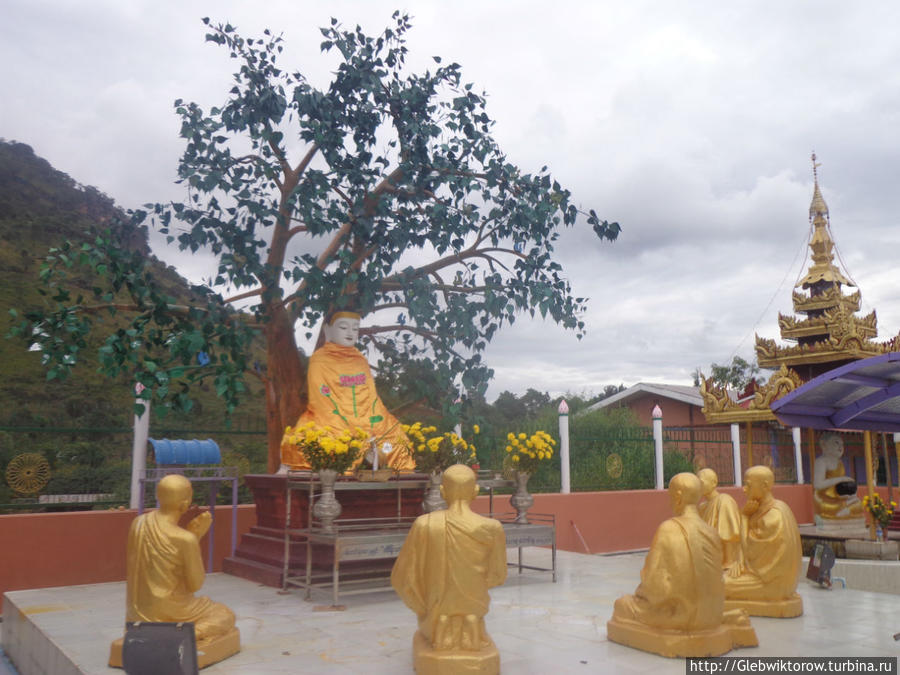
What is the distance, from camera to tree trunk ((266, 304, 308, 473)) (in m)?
8.60

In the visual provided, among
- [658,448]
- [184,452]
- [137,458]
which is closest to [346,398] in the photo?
[184,452]

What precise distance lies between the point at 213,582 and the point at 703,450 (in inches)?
414

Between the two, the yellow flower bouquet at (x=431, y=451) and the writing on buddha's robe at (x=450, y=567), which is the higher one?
the yellow flower bouquet at (x=431, y=451)

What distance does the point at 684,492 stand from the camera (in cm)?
436

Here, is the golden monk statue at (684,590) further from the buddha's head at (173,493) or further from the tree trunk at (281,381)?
the tree trunk at (281,381)

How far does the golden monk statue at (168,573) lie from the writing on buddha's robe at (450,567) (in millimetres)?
1250

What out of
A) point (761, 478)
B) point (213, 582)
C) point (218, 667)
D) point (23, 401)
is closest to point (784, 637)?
point (761, 478)

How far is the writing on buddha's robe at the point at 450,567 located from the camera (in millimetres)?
3861

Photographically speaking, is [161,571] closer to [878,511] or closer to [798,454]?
[878,511]

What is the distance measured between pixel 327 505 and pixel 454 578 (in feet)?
8.14

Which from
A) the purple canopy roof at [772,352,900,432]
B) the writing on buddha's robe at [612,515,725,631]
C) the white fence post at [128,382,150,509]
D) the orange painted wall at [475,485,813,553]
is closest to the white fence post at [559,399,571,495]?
the orange painted wall at [475,485,813,553]

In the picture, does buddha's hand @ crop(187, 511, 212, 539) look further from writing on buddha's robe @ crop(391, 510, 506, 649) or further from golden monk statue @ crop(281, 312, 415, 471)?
golden monk statue @ crop(281, 312, 415, 471)

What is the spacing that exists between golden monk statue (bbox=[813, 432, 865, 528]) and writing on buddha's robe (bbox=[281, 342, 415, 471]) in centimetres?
752

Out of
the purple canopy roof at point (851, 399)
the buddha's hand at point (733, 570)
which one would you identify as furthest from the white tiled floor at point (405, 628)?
the purple canopy roof at point (851, 399)
